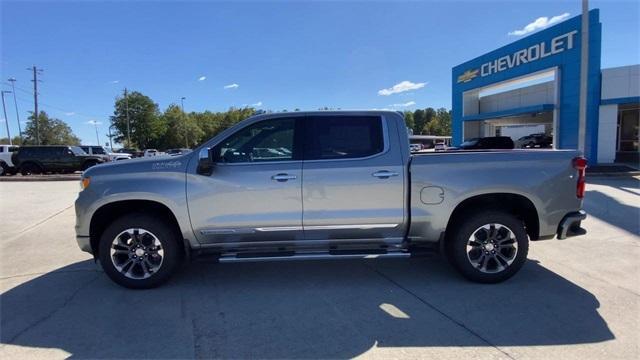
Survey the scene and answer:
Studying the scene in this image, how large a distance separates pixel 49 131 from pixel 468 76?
10814 cm

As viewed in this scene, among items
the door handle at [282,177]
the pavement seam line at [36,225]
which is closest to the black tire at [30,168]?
the pavement seam line at [36,225]

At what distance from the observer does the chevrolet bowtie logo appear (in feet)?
97.0

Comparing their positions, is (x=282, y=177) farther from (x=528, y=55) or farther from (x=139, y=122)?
(x=139, y=122)

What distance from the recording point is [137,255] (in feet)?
15.2

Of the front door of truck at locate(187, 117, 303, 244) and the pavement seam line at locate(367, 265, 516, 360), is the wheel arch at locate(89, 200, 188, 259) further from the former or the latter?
the pavement seam line at locate(367, 265, 516, 360)

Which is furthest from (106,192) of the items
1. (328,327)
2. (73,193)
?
(73,193)

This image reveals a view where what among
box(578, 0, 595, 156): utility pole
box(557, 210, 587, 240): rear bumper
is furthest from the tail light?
box(578, 0, 595, 156): utility pole

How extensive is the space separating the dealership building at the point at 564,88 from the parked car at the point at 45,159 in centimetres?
2449

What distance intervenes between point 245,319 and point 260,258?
0.75 m

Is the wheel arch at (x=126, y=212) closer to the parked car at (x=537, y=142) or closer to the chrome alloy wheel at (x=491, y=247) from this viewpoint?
the chrome alloy wheel at (x=491, y=247)

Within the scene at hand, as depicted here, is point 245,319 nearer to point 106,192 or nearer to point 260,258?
point 260,258

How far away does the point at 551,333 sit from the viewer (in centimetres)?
355

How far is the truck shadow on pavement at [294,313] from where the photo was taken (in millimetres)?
3445

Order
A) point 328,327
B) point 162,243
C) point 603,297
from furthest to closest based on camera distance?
point 162,243 → point 603,297 → point 328,327
